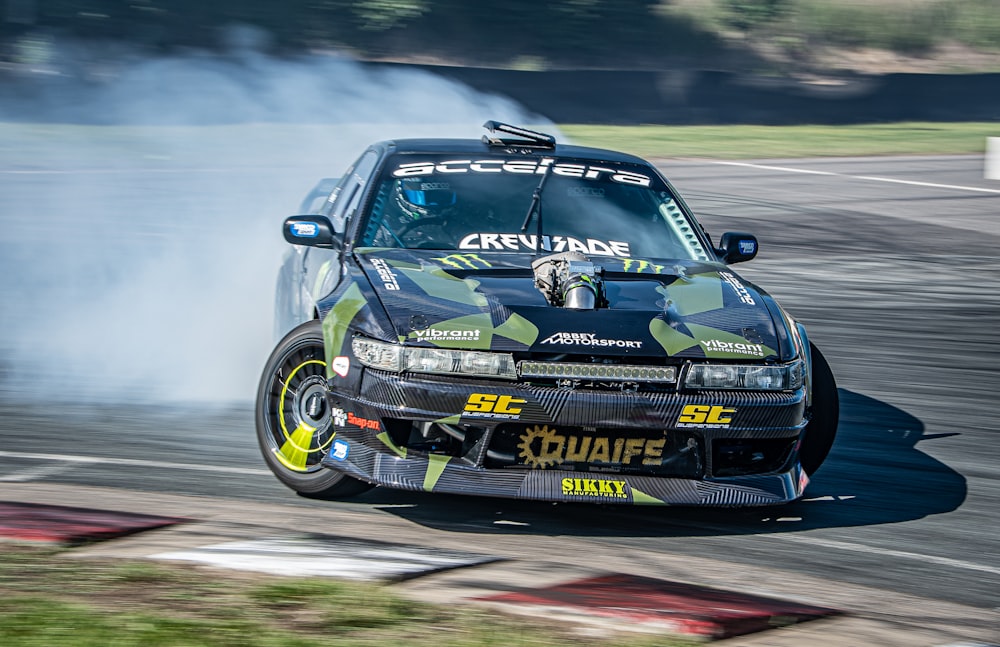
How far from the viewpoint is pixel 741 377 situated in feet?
16.1

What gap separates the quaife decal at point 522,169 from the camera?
20.8 ft

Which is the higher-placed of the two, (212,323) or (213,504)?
(213,504)

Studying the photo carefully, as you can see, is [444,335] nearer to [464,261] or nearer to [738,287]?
Answer: [464,261]

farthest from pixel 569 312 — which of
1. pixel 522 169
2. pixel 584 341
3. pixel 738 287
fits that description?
pixel 522 169

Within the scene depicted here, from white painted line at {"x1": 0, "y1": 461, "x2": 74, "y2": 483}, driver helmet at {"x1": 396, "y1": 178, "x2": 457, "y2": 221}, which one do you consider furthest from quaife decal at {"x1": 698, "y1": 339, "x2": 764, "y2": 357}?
white painted line at {"x1": 0, "y1": 461, "x2": 74, "y2": 483}

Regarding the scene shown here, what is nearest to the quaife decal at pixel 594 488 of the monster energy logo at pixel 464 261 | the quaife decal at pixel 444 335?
the quaife decal at pixel 444 335

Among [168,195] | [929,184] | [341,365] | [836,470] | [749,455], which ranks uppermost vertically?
[341,365]

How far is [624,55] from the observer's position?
1270 inches

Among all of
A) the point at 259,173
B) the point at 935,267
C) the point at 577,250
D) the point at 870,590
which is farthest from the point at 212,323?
the point at 259,173

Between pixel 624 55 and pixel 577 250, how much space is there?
88.7ft

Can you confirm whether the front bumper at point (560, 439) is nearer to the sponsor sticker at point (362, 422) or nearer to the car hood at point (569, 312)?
the sponsor sticker at point (362, 422)

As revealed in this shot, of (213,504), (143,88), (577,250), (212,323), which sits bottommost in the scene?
(143,88)

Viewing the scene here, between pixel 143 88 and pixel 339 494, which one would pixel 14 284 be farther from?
pixel 143 88

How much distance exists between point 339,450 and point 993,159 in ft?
57.6
